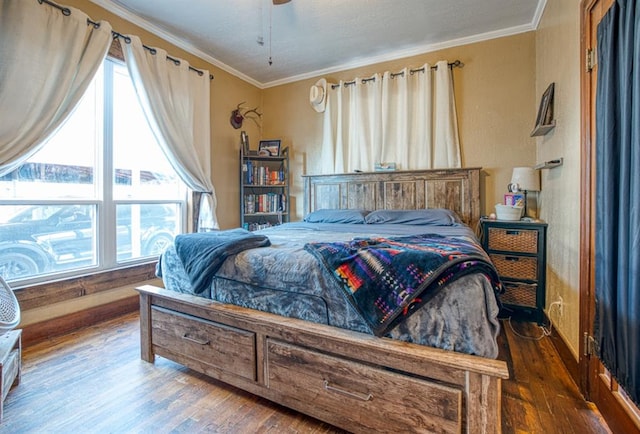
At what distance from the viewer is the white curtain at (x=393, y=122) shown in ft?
10.8

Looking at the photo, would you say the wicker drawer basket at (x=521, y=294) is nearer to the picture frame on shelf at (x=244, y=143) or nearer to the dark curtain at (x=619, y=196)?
the dark curtain at (x=619, y=196)

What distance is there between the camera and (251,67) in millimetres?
3932

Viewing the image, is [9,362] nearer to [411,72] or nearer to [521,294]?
[521,294]

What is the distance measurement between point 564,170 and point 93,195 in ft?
12.2

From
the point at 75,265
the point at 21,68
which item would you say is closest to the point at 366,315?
the point at 75,265

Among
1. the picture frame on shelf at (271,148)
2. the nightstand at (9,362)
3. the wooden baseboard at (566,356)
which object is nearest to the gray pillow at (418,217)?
the wooden baseboard at (566,356)

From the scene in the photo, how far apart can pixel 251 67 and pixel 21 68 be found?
2.39 meters

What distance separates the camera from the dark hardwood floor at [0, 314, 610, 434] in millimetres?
1394

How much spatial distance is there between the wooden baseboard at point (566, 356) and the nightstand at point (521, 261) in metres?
0.35

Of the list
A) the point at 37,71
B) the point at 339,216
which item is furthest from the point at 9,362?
the point at 339,216

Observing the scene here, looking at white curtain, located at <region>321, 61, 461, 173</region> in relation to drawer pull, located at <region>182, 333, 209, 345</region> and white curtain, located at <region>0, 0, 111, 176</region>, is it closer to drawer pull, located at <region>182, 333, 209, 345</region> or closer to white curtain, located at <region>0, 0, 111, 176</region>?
white curtain, located at <region>0, 0, 111, 176</region>

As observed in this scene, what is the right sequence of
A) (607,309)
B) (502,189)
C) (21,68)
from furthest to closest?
(502,189)
(21,68)
(607,309)

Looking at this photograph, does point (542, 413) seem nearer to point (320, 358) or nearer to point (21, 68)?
point (320, 358)

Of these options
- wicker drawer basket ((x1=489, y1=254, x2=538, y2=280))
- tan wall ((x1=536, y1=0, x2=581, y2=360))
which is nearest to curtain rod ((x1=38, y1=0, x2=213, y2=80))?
tan wall ((x1=536, y1=0, x2=581, y2=360))
